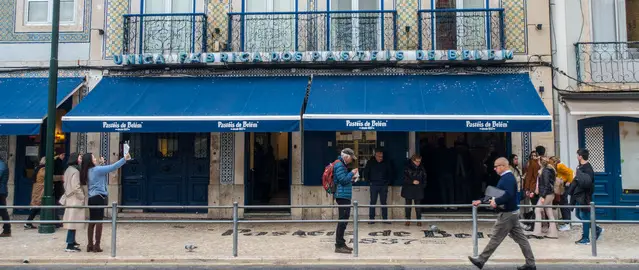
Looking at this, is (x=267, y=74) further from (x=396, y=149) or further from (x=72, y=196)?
(x=72, y=196)

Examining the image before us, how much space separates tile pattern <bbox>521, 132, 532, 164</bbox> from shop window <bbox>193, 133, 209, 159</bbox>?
724cm

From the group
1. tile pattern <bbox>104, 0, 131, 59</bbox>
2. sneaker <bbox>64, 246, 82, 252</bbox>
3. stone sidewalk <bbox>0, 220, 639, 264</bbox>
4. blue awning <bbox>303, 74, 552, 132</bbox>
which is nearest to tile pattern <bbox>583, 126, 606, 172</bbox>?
stone sidewalk <bbox>0, 220, 639, 264</bbox>

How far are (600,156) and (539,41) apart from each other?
113 inches

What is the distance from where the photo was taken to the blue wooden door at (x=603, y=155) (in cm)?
1063

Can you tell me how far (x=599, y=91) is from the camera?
10.4 metres

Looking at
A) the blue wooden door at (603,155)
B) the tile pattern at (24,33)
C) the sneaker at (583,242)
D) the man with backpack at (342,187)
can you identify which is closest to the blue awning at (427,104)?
the man with backpack at (342,187)

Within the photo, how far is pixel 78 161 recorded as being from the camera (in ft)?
26.8

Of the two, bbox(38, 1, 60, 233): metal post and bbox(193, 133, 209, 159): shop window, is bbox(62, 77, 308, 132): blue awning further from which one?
bbox(193, 133, 209, 159): shop window

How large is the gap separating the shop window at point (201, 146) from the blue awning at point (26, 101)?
2.94 metres

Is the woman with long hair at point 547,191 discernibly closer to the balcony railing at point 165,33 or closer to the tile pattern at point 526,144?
the tile pattern at point 526,144

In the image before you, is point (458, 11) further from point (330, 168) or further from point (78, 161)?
point (78, 161)

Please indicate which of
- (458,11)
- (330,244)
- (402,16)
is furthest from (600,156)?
(330,244)

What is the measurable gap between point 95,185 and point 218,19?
17.5 ft

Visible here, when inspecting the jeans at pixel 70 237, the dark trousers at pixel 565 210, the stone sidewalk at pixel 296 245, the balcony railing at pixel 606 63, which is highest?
the balcony railing at pixel 606 63
